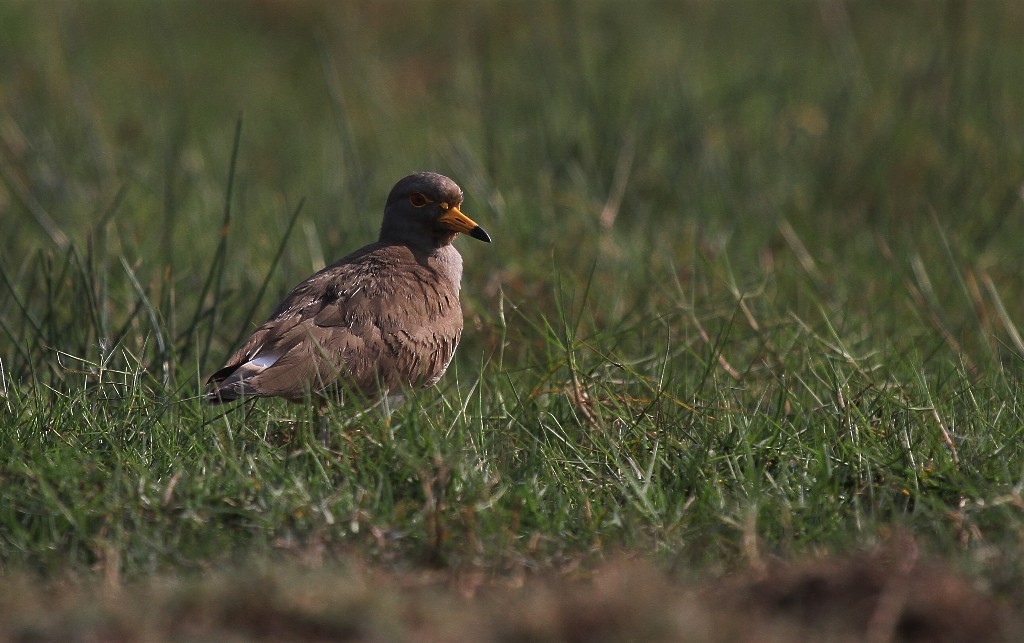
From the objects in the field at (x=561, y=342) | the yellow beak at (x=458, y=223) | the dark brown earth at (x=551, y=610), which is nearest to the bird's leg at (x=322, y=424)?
the field at (x=561, y=342)

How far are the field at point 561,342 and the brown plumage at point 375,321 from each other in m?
0.14

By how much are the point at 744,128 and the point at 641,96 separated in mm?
785

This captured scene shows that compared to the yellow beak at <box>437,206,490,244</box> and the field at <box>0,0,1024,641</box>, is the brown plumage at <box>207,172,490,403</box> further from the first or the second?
the field at <box>0,0,1024,641</box>

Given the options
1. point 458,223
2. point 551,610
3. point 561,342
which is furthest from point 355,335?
point 551,610

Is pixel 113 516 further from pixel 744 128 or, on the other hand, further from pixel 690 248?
pixel 744 128

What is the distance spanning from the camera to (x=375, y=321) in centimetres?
456

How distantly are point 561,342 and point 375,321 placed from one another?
2.31ft

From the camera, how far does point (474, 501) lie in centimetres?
354

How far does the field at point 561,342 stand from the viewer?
303cm

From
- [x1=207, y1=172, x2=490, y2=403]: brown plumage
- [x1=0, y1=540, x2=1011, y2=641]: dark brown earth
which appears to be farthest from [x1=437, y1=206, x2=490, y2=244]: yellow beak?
[x1=0, y1=540, x2=1011, y2=641]: dark brown earth

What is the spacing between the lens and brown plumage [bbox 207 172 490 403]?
13.8 feet

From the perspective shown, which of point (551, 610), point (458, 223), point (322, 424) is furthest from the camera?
point (458, 223)

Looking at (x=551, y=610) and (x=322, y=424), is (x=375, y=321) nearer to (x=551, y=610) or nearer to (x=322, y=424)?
(x=322, y=424)

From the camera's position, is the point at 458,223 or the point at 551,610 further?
the point at 458,223
